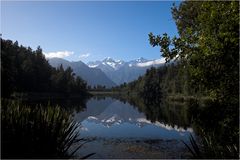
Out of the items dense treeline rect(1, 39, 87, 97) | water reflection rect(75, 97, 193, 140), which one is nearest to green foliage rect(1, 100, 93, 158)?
water reflection rect(75, 97, 193, 140)

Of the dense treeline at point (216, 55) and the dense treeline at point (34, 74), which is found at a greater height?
the dense treeline at point (34, 74)

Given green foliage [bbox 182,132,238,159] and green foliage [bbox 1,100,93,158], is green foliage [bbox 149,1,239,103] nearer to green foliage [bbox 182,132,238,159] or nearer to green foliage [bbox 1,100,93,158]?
green foliage [bbox 182,132,238,159]

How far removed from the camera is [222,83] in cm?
1316

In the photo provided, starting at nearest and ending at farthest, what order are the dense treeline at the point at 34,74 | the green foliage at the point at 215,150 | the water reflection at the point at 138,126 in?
the green foliage at the point at 215,150, the water reflection at the point at 138,126, the dense treeline at the point at 34,74

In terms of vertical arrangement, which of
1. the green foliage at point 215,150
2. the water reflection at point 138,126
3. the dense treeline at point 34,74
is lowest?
the water reflection at point 138,126

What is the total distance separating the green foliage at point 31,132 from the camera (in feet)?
49.9

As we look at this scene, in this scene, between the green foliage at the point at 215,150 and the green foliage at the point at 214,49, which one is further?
the green foliage at the point at 215,150

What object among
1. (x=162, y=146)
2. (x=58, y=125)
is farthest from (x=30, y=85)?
(x=58, y=125)

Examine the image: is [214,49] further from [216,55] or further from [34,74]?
[34,74]

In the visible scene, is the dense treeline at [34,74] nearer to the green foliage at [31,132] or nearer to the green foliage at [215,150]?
the green foliage at [31,132]

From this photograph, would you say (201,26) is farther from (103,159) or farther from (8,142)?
(103,159)

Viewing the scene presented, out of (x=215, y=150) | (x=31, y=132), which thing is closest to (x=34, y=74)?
(x=31, y=132)

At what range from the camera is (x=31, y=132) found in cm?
1592

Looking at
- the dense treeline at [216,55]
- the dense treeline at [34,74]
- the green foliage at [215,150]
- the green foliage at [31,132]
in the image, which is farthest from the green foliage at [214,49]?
the dense treeline at [34,74]
